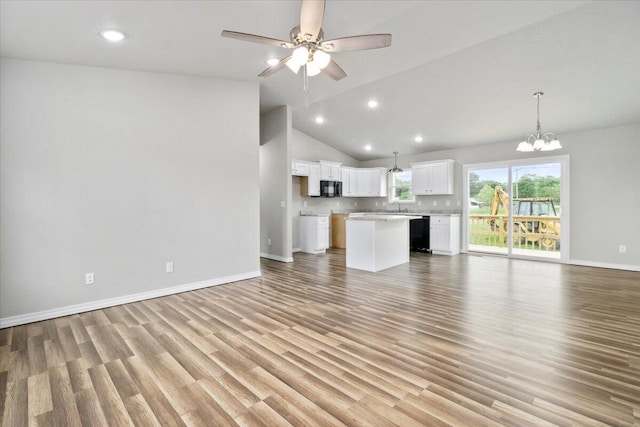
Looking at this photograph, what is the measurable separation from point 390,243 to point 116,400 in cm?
468

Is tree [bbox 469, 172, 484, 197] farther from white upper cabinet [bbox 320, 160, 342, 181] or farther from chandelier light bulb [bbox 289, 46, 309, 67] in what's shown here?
chandelier light bulb [bbox 289, 46, 309, 67]

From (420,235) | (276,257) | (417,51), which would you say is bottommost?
(276,257)

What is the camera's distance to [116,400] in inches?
75.6

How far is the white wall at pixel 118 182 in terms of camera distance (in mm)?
3195

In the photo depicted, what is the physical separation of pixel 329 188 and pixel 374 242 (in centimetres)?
300

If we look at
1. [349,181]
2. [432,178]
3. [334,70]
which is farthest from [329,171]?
[334,70]

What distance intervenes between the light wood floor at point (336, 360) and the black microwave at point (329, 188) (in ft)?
13.7

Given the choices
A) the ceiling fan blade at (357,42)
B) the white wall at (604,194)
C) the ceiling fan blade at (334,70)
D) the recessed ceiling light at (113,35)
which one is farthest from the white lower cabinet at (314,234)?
the recessed ceiling light at (113,35)

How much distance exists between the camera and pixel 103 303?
143 inches

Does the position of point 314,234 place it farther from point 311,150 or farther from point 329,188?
point 311,150

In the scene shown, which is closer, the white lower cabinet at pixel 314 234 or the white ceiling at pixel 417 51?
the white ceiling at pixel 417 51

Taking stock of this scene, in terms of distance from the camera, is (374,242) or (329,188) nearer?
(374,242)

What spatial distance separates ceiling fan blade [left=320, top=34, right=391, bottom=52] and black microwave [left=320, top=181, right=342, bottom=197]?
5.36m

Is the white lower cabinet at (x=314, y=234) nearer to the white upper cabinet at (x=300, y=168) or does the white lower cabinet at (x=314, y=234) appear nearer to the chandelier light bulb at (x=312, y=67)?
the white upper cabinet at (x=300, y=168)
